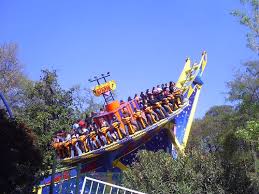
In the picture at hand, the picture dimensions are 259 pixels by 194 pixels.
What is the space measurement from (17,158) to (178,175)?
3491 mm

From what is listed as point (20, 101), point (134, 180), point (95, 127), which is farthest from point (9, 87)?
point (134, 180)

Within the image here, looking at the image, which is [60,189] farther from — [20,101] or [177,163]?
[20,101]

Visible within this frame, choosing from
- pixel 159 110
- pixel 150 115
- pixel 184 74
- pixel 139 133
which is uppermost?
pixel 184 74

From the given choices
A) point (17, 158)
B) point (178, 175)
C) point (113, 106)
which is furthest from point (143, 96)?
point (17, 158)

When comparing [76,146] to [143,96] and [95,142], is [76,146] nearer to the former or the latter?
[95,142]

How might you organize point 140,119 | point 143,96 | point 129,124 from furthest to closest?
point 143,96, point 140,119, point 129,124

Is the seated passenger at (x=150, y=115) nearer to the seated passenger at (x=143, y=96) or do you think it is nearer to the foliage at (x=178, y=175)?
the seated passenger at (x=143, y=96)

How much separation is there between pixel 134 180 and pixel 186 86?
13.3 m

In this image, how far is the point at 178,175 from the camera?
9.70m

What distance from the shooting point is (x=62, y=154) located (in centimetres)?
1958

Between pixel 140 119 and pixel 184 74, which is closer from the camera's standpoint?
pixel 140 119

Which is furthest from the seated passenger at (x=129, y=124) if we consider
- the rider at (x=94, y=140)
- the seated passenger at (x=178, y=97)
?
the seated passenger at (x=178, y=97)

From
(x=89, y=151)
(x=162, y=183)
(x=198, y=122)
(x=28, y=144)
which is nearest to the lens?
(x=28, y=144)

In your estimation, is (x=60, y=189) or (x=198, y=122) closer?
(x=60, y=189)
